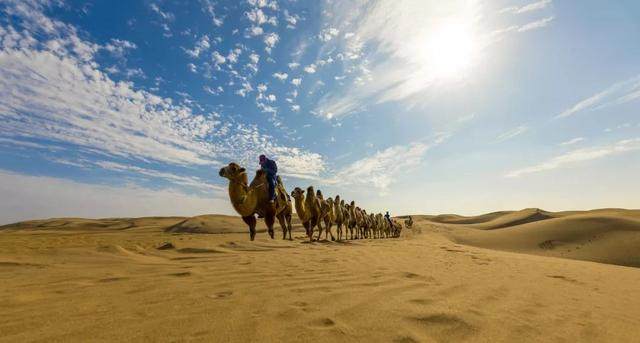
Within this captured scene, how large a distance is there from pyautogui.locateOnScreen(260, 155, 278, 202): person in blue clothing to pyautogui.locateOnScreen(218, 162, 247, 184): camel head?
3.88ft

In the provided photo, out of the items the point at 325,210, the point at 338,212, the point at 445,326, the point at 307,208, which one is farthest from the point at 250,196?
the point at 338,212

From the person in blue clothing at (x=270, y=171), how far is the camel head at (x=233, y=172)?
118 centimetres

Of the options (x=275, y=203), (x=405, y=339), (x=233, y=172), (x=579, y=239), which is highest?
(x=233, y=172)

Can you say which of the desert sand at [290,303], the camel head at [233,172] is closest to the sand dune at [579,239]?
the desert sand at [290,303]

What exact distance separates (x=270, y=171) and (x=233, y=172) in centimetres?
161

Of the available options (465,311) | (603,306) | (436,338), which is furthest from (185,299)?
(603,306)

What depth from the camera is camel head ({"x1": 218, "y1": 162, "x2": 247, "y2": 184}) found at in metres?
8.50

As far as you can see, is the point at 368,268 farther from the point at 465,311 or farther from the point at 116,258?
the point at 116,258

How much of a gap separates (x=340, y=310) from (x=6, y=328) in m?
2.30

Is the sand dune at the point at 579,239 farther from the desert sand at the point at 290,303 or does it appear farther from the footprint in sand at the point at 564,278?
the desert sand at the point at 290,303

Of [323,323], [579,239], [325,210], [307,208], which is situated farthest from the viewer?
[579,239]

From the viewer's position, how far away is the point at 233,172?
8594mm

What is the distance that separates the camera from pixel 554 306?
11.1ft

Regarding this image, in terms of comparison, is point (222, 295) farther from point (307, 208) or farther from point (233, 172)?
point (307, 208)
